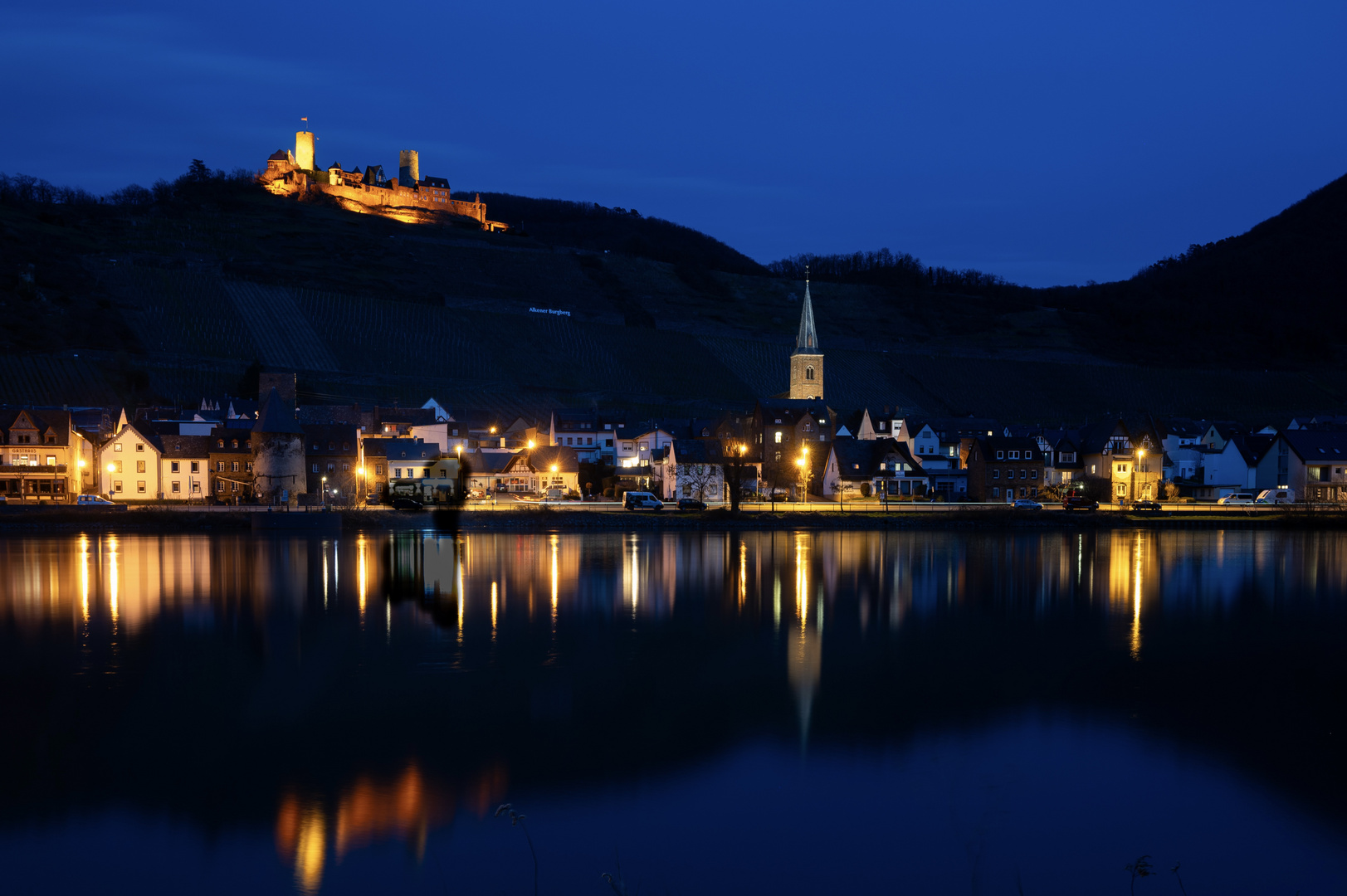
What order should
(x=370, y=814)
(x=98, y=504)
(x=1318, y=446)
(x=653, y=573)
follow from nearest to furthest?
(x=370, y=814), (x=653, y=573), (x=98, y=504), (x=1318, y=446)

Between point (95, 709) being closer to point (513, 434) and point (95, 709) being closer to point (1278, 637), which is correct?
point (1278, 637)

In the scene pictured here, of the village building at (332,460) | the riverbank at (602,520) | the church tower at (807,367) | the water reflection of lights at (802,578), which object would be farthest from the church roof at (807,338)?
the water reflection of lights at (802,578)

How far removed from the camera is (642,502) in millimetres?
44625

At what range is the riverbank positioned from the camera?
39750 mm

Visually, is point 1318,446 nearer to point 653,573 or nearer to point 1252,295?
point 653,573

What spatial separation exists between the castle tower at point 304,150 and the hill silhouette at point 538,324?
1301 centimetres

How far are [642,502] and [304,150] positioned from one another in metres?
126

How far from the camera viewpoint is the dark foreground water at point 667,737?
988 cm

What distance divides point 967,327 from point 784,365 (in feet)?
104

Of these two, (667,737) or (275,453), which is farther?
(275,453)

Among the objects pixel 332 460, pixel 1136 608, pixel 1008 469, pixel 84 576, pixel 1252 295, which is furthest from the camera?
pixel 1252 295

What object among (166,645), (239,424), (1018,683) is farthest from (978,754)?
(239,424)

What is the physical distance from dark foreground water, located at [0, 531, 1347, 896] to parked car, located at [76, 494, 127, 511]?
Result: 18.0m

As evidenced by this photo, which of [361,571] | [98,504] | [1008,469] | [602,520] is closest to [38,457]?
[98,504]
